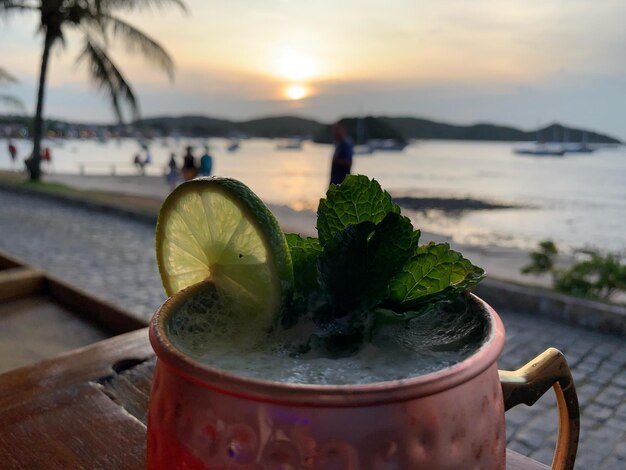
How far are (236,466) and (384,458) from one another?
0.12 metres

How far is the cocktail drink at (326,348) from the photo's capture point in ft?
1.45

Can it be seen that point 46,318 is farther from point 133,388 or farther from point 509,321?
point 509,321

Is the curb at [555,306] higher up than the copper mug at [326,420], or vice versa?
the copper mug at [326,420]

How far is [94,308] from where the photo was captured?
74.4 inches

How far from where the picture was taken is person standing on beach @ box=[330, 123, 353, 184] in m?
8.40

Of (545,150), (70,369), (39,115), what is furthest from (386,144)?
(70,369)

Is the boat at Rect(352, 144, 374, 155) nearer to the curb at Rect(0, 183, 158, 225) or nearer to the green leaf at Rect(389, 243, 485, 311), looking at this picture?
the curb at Rect(0, 183, 158, 225)

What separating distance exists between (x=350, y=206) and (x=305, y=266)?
0.28ft

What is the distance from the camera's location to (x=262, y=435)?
0.45 meters

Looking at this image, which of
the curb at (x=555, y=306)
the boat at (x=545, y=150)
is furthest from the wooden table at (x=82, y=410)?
the boat at (x=545, y=150)

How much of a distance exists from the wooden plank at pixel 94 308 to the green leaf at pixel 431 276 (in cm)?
113

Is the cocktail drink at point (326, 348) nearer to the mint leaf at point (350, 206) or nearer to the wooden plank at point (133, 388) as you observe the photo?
the mint leaf at point (350, 206)

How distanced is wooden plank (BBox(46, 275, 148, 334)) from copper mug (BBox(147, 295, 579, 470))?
114cm

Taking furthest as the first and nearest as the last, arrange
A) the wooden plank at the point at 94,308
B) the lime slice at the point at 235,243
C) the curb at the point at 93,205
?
1. the curb at the point at 93,205
2. the wooden plank at the point at 94,308
3. the lime slice at the point at 235,243
